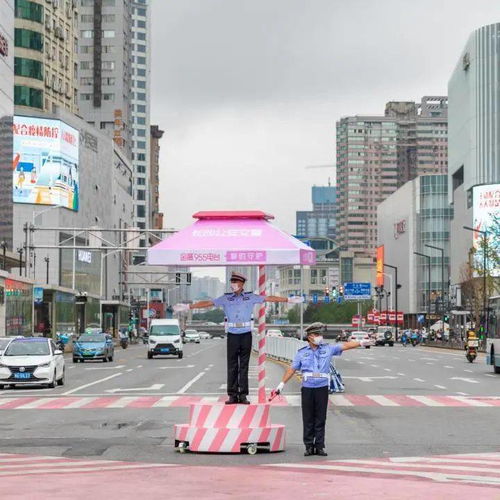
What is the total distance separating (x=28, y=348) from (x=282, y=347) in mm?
26105

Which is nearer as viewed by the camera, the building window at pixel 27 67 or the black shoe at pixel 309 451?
the black shoe at pixel 309 451

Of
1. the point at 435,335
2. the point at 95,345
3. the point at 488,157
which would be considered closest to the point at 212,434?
the point at 95,345

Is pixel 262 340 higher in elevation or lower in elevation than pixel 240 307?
lower

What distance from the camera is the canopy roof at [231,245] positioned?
15578 millimetres

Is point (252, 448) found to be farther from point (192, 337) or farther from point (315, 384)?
point (192, 337)

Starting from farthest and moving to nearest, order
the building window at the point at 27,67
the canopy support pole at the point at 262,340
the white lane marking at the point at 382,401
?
the building window at the point at 27,67, the white lane marking at the point at 382,401, the canopy support pole at the point at 262,340

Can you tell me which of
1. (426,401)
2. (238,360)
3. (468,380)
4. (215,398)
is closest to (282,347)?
(468,380)

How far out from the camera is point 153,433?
19.1 meters

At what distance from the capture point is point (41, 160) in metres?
113

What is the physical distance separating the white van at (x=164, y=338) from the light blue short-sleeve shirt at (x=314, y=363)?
4711cm

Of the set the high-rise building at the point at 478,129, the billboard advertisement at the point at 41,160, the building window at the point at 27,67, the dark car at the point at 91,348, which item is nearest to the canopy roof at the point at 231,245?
the dark car at the point at 91,348

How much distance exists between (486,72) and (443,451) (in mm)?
134909

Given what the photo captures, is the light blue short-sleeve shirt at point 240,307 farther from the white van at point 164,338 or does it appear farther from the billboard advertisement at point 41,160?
the billboard advertisement at point 41,160

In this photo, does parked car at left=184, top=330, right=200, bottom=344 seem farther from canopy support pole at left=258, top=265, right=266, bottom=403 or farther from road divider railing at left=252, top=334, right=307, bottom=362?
canopy support pole at left=258, top=265, right=266, bottom=403
